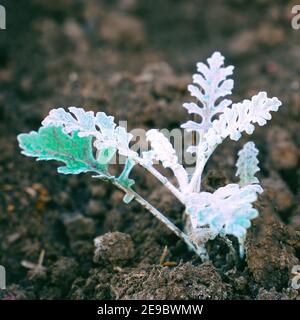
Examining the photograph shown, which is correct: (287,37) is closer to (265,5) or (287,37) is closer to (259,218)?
(265,5)

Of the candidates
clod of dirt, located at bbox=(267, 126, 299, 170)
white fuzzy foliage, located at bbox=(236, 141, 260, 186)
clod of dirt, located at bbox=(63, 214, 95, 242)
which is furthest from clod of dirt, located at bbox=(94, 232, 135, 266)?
clod of dirt, located at bbox=(267, 126, 299, 170)

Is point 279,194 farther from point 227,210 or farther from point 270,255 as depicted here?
point 227,210

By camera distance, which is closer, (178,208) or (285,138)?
(178,208)

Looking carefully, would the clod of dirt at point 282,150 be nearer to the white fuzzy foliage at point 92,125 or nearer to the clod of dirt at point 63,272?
the white fuzzy foliage at point 92,125

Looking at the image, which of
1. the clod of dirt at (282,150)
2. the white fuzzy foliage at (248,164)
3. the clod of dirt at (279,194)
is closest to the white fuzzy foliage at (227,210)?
the white fuzzy foliage at (248,164)

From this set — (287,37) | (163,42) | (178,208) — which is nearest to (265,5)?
(287,37)

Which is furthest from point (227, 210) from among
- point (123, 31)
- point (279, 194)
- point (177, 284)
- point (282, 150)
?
point (123, 31)
